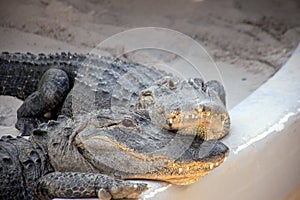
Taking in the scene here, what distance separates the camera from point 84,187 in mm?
2523

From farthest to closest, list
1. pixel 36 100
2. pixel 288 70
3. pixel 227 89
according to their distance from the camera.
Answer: pixel 227 89 < pixel 36 100 < pixel 288 70

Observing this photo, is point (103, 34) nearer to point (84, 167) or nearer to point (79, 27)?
point (79, 27)

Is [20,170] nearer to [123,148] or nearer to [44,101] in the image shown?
[123,148]

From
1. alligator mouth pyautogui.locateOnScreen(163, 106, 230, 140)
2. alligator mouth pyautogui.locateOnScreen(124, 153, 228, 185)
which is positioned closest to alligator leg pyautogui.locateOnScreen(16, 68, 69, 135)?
alligator mouth pyautogui.locateOnScreen(163, 106, 230, 140)

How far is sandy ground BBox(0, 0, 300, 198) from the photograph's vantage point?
500 cm

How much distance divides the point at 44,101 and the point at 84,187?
1.55 meters

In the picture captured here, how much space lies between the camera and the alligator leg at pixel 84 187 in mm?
2434

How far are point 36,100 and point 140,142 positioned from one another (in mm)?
1572

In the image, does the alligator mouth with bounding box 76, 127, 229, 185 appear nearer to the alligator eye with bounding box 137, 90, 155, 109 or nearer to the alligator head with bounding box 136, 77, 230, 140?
the alligator head with bounding box 136, 77, 230, 140

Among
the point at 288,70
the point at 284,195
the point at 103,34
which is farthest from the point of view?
the point at 103,34

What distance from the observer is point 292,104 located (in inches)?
128

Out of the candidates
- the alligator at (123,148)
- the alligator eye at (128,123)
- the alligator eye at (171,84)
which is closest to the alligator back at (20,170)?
the alligator at (123,148)

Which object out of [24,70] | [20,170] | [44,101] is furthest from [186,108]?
[24,70]

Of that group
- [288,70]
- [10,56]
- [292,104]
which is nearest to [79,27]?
[10,56]
